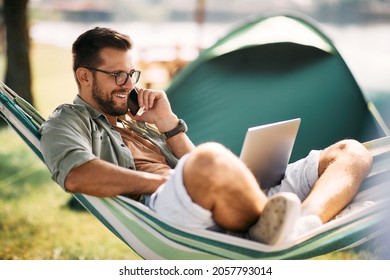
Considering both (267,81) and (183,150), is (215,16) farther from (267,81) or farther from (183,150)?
(183,150)

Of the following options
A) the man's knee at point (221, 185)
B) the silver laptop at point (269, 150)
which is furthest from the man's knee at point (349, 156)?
the man's knee at point (221, 185)

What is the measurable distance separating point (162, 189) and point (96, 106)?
471mm

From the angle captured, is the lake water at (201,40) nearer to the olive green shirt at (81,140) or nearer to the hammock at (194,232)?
the olive green shirt at (81,140)

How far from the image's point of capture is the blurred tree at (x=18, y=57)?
10.7ft

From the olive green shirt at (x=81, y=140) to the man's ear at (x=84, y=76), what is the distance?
55 millimetres

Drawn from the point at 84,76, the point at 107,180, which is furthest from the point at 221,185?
the point at 84,76

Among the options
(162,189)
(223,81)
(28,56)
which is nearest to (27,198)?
(28,56)

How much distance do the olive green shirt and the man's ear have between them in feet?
0.18

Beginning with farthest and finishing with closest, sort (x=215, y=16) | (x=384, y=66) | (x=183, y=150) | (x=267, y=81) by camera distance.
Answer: (x=215, y=16)
(x=384, y=66)
(x=267, y=81)
(x=183, y=150)

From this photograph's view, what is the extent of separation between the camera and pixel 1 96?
1.91 meters

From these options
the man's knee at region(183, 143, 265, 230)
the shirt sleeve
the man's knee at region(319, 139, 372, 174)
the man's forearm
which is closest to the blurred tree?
the shirt sleeve

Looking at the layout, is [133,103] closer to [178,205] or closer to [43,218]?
[178,205]

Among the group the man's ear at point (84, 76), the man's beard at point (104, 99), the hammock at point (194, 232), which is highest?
the man's ear at point (84, 76)

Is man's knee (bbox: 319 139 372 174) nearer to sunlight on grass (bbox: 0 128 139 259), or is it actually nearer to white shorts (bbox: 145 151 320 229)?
white shorts (bbox: 145 151 320 229)
